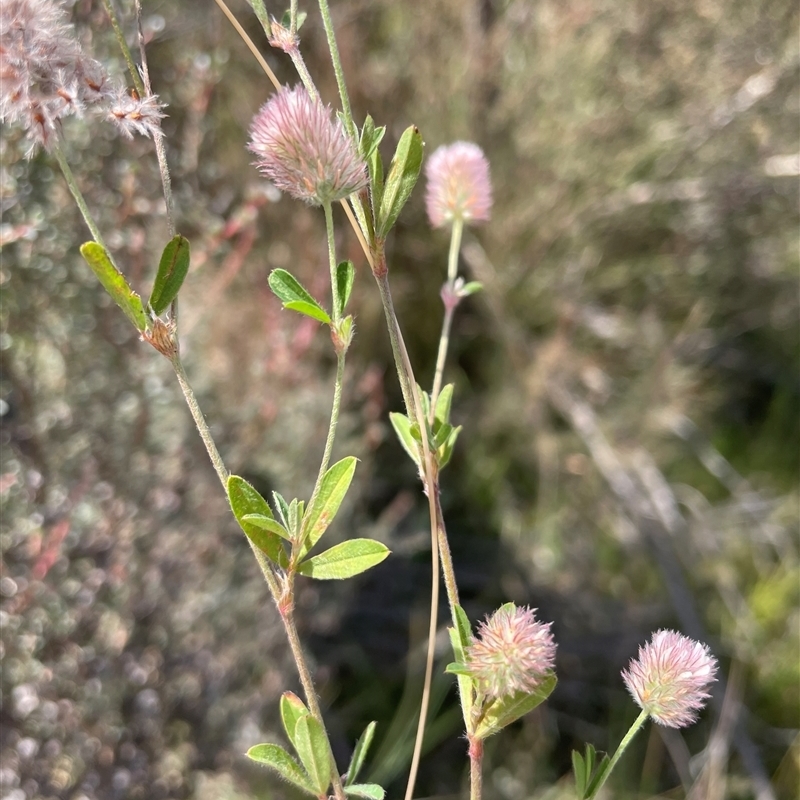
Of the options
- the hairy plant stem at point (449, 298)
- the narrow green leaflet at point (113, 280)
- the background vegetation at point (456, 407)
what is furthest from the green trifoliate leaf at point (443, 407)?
the background vegetation at point (456, 407)

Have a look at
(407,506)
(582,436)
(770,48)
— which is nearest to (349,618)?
(407,506)

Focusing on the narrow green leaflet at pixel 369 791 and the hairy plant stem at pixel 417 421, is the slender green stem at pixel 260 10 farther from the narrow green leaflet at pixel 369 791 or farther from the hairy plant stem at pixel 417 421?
the narrow green leaflet at pixel 369 791

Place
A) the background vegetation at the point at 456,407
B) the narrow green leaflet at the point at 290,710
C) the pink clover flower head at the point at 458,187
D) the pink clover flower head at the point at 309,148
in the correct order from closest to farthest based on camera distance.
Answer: the pink clover flower head at the point at 309,148, the narrow green leaflet at the point at 290,710, the pink clover flower head at the point at 458,187, the background vegetation at the point at 456,407

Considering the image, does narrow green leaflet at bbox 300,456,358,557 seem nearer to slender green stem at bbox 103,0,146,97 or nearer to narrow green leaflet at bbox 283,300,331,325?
narrow green leaflet at bbox 283,300,331,325

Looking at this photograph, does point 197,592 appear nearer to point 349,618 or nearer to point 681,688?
point 349,618

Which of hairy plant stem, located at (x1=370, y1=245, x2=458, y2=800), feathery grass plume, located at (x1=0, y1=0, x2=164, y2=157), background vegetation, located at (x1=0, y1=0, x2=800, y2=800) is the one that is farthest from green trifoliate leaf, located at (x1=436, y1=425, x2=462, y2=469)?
background vegetation, located at (x1=0, y1=0, x2=800, y2=800)

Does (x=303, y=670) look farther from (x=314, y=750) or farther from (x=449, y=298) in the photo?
(x=449, y=298)
